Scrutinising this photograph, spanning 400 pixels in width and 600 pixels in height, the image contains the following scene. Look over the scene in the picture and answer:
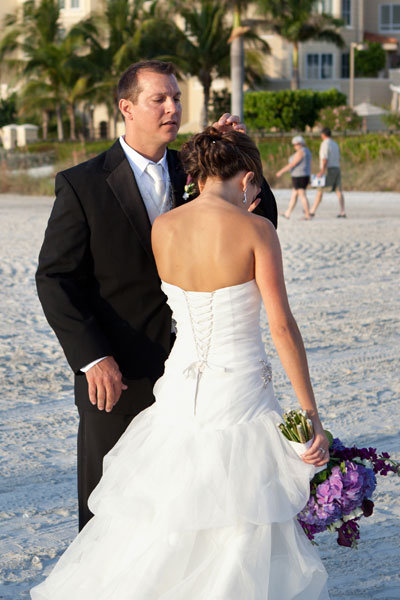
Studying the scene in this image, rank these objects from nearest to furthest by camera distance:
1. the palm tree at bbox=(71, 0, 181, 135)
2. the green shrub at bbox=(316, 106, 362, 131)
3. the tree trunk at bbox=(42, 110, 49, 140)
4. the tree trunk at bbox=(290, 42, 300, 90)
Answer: the green shrub at bbox=(316, 106, 362, 131), the palm tree at bbox=(71, 0, 181, 135), the tree trunk at bbox=(290, 42, 300, 90), the tree trunk at bbox=(42, 110, 49, 140)

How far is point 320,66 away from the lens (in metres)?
65.3

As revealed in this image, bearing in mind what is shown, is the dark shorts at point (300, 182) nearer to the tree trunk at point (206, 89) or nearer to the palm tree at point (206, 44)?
the palm tree at point (206, 44)

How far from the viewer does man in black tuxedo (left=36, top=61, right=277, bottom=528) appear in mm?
3525

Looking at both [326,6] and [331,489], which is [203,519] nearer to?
[331,489]

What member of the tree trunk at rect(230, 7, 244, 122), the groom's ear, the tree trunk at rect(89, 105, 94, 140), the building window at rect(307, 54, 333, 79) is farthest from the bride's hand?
the building window at rect(307, 54, 333, 79)

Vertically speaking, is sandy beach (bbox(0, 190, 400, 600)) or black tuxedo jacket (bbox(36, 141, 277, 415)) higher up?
black tuxedo jacket (bbox(36, 141, 277, 415))

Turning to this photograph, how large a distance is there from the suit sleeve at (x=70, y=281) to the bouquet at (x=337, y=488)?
78 cm

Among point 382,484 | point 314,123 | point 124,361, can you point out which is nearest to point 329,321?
point 382,484

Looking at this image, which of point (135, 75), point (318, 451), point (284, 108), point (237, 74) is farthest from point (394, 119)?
point (318, 451)

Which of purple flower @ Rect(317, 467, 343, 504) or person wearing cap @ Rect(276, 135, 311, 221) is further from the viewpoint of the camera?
person wearing cap @ Rect(276, 135, 311, 221)

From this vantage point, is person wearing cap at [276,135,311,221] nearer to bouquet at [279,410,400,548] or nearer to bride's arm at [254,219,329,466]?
bouquet at [279,410,400,548]

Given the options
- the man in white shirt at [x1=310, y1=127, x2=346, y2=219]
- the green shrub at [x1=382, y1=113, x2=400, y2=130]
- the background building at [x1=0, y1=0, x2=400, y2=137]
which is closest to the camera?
the man in white shirt at [x1=310, y1=127, x2=346, y2=219]

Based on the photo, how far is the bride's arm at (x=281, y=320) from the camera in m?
2.96

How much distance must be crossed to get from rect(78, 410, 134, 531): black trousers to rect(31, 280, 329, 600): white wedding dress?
41 centimetres
